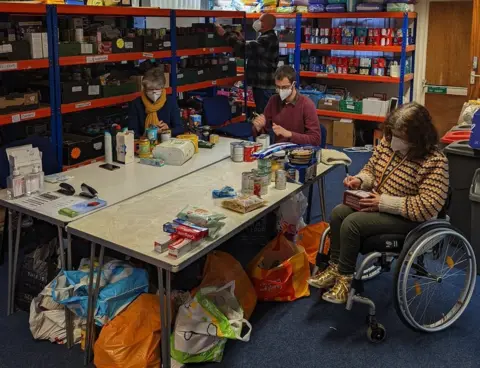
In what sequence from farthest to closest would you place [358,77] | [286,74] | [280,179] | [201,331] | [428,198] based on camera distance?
[358,77], [286,74], [280,179], [428,198], [201,331]

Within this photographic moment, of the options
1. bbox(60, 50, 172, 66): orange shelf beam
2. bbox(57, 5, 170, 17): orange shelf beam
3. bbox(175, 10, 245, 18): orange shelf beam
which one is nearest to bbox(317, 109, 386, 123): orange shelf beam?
bbox(175, 10, 245, 18): orange shelf beam

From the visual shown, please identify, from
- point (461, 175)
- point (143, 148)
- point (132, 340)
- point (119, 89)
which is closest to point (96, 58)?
point (119, 89)

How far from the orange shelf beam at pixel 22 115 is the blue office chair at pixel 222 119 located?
1.97 metres

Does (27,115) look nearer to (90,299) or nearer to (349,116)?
(90,299)

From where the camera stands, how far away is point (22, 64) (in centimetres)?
375

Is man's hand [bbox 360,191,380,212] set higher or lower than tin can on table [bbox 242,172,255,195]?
lower

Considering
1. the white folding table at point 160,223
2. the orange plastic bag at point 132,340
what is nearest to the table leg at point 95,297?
the white folding table at point 160,223

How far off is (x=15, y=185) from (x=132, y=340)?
1089mm

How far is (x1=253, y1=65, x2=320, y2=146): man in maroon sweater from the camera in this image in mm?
4016

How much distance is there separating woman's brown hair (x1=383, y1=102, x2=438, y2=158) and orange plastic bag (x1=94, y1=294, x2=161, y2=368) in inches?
62.0

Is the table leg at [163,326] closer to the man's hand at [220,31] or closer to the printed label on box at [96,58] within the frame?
the printed label on box at [96,58]

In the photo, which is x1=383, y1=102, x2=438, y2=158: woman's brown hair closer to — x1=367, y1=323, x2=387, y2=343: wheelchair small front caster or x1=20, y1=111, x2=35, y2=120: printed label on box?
x1=367, y1=323, x2=387, y2=343: wheelchair small front caster

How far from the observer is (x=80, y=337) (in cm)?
289

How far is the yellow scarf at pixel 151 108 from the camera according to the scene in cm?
428
